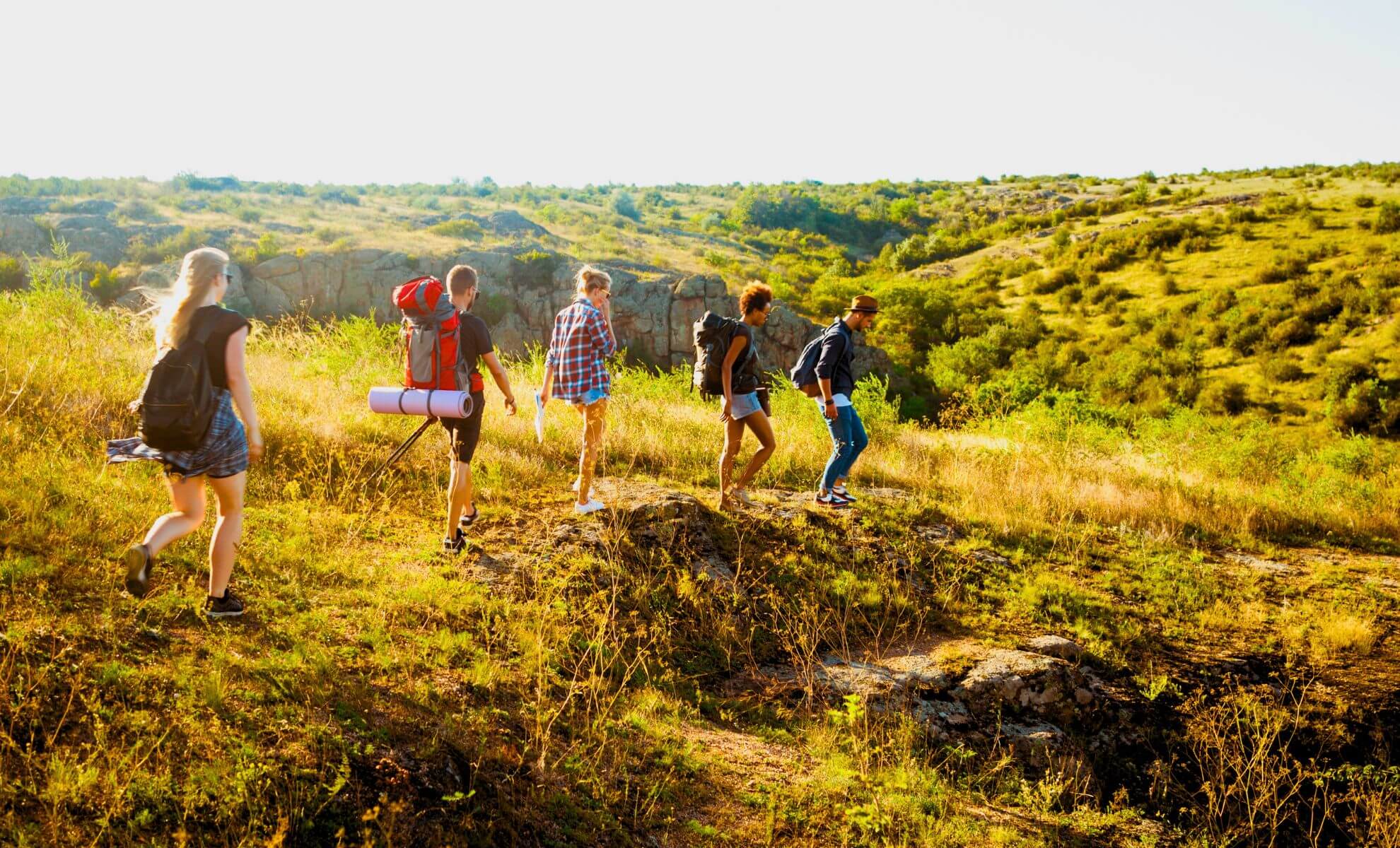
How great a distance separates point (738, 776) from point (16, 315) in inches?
345

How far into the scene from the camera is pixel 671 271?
42312mm

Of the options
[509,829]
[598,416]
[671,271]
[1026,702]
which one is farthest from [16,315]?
[671,271]

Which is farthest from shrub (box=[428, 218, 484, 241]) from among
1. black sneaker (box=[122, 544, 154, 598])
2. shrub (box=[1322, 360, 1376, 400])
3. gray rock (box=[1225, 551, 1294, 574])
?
black sneaker (box=[122, 544, 154, 598])

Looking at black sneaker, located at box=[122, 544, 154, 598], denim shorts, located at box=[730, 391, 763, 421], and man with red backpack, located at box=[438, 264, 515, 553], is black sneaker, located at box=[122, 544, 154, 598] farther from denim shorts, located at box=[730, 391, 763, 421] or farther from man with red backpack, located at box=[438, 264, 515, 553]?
denim shorts, located at box=[730, 391, 763, 421]

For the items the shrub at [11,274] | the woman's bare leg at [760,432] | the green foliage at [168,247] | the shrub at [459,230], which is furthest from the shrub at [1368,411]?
the shrub at [11,274]

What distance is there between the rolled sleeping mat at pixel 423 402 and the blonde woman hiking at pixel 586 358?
40.8 inches

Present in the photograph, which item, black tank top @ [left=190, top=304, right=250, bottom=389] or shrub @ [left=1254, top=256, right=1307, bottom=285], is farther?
shrub @ [left=1254, top=256, right=1307, bottom=285]

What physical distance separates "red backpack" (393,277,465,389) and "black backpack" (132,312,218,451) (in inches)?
59.0

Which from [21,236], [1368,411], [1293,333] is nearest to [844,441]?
[1368,411]

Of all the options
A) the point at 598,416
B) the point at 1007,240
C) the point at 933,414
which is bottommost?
the point at 933,414

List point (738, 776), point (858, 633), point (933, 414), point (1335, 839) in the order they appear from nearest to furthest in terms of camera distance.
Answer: point (738, 776) < point (1335, 839) < point (858, 633) < point (933, 414)

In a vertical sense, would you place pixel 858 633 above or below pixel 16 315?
below

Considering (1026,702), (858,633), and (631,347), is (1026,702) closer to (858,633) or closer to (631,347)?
(858,633)

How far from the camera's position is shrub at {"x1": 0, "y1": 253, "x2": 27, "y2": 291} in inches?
1160
